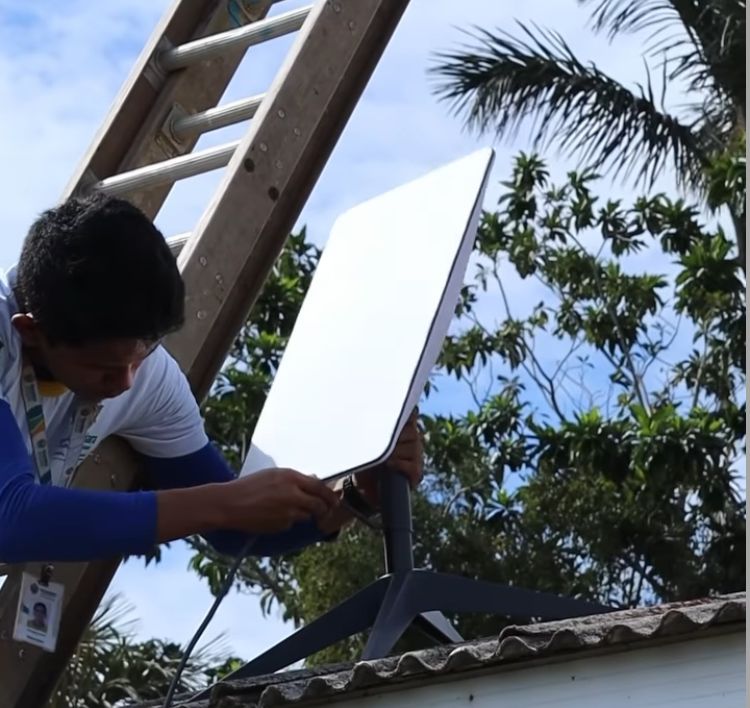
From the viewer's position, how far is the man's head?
130 inches

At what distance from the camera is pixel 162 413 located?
12.6 feet

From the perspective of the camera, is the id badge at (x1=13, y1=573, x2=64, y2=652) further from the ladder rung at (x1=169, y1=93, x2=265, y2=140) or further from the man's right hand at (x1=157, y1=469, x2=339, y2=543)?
the ladder rung at (x1=169, y1=93, x2=265, y2=140)

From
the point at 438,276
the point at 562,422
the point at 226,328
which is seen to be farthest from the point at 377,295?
the point at 562,422

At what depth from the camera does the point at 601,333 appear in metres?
16.5

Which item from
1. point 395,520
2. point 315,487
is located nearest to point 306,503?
point 315,487

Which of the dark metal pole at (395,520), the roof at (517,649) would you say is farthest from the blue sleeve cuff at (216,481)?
the roof at (517,649)

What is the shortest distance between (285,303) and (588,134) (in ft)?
9.78

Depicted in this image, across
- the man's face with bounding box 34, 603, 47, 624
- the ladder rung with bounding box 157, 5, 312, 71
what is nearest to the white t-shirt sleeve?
the man's face with bounding box 34, 603, 47, 624

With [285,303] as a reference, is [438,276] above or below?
below

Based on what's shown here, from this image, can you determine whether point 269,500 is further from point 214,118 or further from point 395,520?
point 214,118

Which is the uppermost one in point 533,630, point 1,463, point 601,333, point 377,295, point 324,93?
point 601,333

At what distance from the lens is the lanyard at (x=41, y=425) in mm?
3395

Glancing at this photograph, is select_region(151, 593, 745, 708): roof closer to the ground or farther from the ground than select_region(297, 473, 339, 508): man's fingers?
closer to the ground

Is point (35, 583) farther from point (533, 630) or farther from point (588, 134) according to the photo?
point (588, 134)
